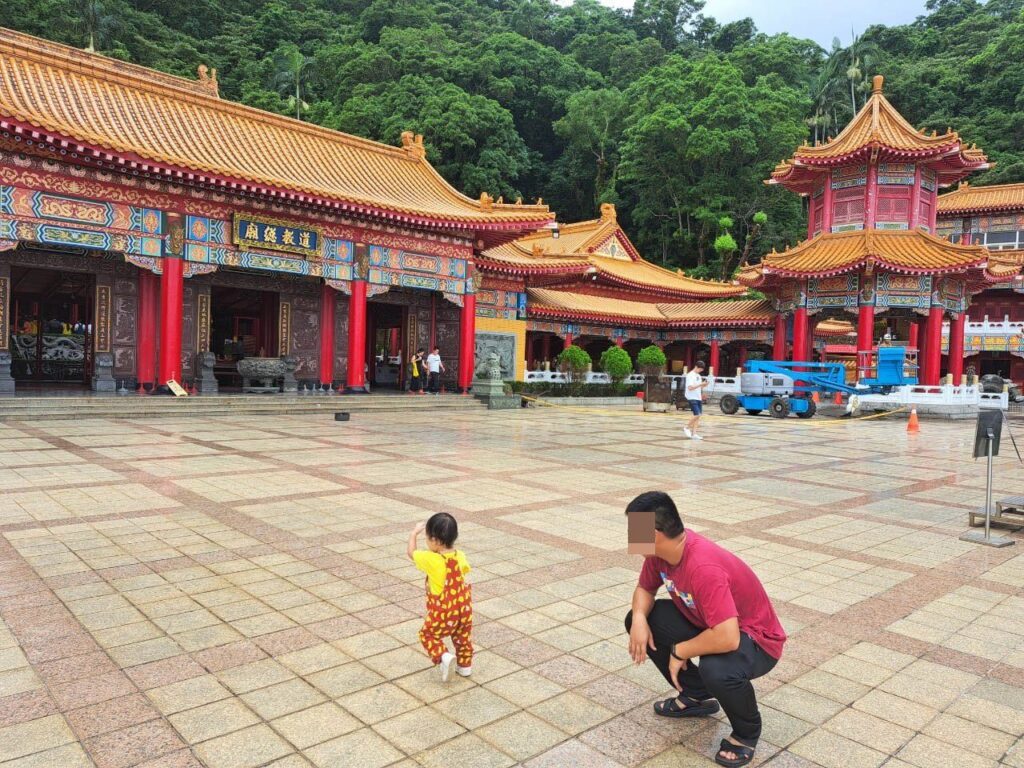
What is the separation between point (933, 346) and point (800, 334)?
4.28m

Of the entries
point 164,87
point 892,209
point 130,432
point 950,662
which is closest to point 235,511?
point 950,662

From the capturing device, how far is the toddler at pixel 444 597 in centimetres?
334

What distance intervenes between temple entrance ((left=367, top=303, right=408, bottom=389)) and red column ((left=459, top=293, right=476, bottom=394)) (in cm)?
232

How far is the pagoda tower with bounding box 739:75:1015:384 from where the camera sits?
2436 cm

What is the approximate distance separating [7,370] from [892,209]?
88.7 feet

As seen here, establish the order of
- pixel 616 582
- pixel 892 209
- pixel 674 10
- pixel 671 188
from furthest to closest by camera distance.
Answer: pixel 674 10, pixel 671 188, pixel 892 209, pixel 616 582

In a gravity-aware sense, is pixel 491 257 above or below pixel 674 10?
below

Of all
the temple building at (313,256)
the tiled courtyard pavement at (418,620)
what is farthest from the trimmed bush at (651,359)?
the tiled courtyard pavement at (418,620)

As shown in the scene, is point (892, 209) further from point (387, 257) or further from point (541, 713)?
point (541, 713)

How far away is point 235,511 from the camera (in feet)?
21.4

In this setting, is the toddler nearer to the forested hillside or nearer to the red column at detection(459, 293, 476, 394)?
the red column at detection(459, 293, 476, 394)

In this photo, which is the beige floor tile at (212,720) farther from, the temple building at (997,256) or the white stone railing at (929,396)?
the temple building at (997,256)

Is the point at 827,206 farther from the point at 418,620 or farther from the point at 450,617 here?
the point at 450,617

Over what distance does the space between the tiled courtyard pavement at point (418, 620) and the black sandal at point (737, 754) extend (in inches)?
3.2
